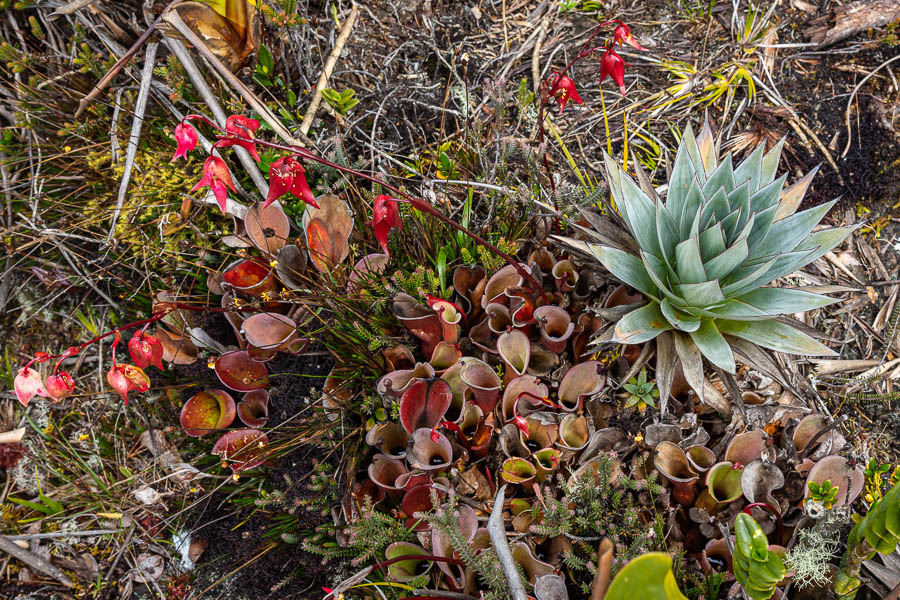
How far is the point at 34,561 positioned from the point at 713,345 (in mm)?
3075

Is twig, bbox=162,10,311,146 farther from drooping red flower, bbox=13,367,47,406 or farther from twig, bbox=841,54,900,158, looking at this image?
twig, bbox=841,54,900,158

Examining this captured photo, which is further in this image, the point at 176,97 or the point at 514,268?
the point at 176,97

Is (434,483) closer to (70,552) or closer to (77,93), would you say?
(70,552)

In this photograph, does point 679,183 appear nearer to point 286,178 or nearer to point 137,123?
point 286,178

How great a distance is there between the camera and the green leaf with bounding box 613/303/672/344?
1.78 m

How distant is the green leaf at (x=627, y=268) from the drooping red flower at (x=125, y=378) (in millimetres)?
1638

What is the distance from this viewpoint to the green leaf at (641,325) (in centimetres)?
178

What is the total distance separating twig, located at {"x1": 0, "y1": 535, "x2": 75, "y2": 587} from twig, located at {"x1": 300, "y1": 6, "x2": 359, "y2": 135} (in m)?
2.34

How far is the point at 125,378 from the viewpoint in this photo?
1801 mm

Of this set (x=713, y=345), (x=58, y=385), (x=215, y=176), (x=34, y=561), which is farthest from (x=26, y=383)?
(x=713, y=345)

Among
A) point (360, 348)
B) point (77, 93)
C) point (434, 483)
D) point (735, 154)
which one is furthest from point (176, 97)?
point (735, 154)

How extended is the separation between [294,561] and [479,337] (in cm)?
122

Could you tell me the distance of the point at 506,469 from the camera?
194cm

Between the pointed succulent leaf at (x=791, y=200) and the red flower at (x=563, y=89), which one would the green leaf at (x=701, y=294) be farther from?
the red flower at (x=563, y=89)
